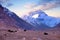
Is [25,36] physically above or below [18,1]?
below

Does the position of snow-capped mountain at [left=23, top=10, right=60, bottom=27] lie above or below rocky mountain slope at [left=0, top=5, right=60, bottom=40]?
above

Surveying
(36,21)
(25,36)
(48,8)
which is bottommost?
(25,36)

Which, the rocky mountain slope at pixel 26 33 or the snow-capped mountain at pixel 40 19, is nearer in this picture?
the rocky mountain slope at pixel 26 33

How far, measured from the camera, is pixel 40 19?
50.3 ft

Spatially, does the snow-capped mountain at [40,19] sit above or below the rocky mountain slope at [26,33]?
above

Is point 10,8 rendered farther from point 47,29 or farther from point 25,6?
point 47,29

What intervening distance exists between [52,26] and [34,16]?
163cm

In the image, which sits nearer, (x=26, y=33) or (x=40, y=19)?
(x=26, y=33)

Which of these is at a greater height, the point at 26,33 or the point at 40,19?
the point at 40,19

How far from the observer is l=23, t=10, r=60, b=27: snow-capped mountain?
14.9 metres

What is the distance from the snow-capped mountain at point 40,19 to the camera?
48.9 feet

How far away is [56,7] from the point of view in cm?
1486

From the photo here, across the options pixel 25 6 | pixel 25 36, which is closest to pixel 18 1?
pixel 25 6

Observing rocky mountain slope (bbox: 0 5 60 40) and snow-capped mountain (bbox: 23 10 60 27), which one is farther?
snow-capped mountain (bbox: 23 10 60 27)
